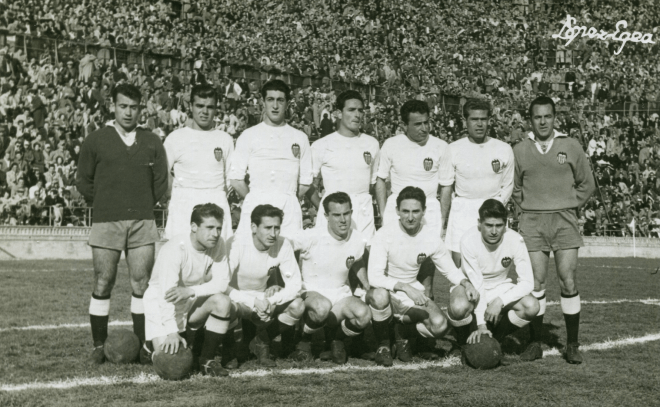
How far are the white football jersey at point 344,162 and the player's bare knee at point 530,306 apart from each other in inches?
74.5

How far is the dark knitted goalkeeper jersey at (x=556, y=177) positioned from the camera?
264 inches

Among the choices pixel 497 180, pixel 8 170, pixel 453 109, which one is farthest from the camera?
pixel 453 109

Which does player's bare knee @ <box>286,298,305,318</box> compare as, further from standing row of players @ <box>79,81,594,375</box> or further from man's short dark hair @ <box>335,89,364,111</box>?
man's short dark hair @ <box>335,89,364,111</box>

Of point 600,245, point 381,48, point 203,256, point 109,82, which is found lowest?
point 600,245

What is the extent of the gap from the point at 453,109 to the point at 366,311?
1995 centimetres

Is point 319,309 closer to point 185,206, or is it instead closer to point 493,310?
point 493,310

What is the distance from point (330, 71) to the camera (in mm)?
24562

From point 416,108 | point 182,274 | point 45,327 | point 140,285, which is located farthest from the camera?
point 45,327

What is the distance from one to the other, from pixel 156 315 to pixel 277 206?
1.73 m

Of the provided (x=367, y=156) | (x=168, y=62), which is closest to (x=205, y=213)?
(x=367, y=156)

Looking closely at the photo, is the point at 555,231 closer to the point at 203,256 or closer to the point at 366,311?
the point at 366,311

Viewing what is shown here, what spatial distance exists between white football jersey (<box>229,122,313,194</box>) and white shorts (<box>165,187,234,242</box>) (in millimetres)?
423

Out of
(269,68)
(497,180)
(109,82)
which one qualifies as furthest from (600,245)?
(497,180)

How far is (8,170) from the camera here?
16.7m
